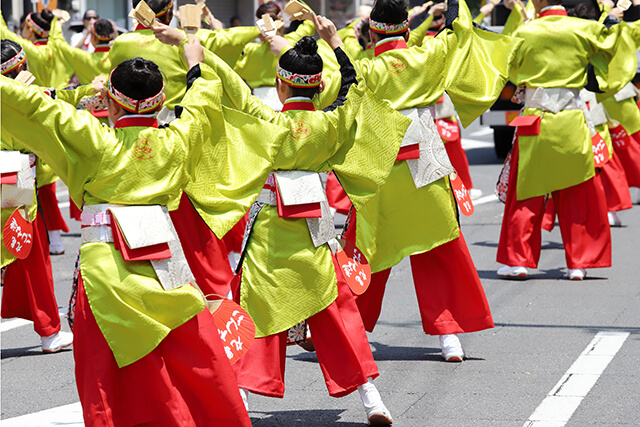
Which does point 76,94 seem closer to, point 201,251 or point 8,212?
point 8,212

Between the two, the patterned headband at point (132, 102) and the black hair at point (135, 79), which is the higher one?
the black hair at point (135, 79)

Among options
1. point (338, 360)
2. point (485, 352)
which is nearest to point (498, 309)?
point (485, 352)

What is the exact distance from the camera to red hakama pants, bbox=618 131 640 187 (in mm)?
10133

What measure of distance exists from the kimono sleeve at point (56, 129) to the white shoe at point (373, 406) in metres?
1.52

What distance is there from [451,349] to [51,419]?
2035 millimetres

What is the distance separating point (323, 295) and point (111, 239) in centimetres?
104

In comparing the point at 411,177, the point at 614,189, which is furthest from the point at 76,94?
the point at 614,189

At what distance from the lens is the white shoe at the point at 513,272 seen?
25.2ft

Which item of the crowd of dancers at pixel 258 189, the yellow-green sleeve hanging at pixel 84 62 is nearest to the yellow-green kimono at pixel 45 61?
the yellow-green sleeve hanging at pixel 84 62

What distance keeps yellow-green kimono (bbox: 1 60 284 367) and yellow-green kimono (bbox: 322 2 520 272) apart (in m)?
1.69

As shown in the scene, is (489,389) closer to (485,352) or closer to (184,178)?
(485,352)

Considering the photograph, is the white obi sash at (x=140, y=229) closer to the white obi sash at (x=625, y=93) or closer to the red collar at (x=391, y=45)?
the red collar at (x=391, y=45)

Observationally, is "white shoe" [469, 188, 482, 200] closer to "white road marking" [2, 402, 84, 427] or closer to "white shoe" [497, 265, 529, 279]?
"white shoe" [497, 265, 529, 279]

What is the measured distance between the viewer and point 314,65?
458 cm
